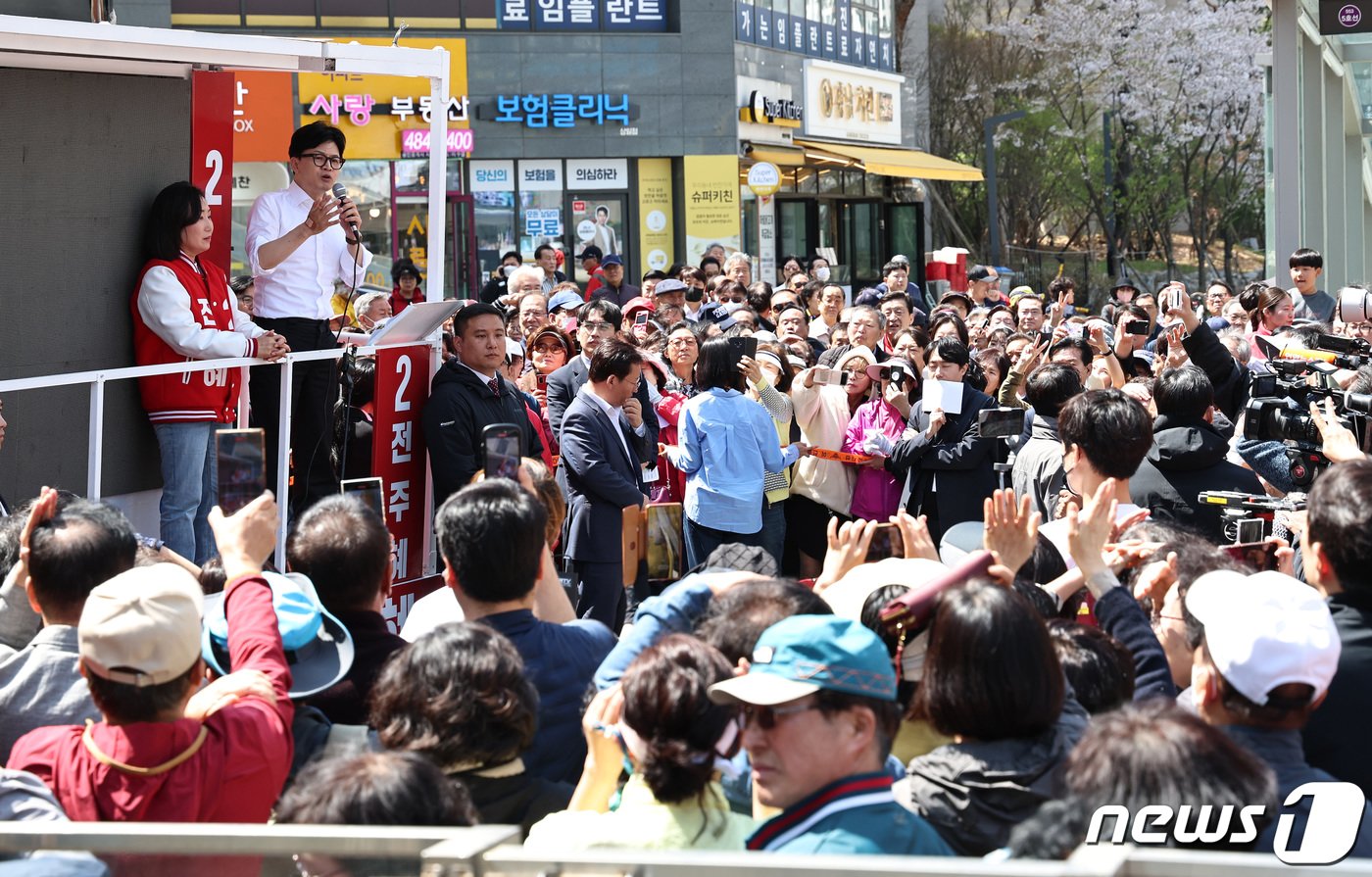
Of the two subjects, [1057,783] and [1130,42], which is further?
[1130,42]

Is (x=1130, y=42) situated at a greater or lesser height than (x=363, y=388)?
greater

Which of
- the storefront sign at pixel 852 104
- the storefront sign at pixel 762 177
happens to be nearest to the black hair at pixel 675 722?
the storefront sign at pixel 762 177

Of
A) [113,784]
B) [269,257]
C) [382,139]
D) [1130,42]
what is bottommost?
[113,784]

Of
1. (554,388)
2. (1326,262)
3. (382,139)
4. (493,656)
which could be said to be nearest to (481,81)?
(382,139)

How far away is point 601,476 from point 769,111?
21.3m

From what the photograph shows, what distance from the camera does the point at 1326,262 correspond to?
54.0 feet

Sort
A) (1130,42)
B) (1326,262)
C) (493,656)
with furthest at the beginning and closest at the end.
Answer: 1. (1130,42)
2. (1326,262)
3. (493,656)

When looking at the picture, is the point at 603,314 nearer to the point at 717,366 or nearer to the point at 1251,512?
the point at 717,366

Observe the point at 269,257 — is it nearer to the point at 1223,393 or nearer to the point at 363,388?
the point at 363,388

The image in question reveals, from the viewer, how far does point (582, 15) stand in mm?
25797

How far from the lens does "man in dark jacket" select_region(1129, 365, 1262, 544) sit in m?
6.10

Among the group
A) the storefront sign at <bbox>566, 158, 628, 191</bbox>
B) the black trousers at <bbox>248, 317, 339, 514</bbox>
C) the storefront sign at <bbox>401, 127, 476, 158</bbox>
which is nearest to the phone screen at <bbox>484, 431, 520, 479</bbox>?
the black trousers at <bbox>248, 317, 339, 514</bbox>

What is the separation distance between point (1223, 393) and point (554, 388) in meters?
3.77

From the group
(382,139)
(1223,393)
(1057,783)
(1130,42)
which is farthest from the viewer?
(1130,42)
